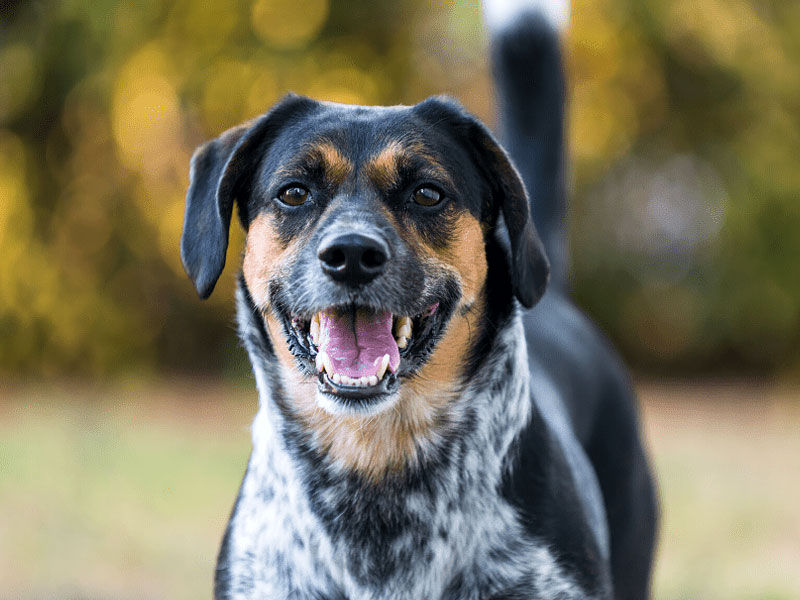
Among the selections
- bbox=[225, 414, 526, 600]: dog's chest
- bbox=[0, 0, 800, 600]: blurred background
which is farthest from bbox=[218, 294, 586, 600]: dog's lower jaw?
bbox=[0, 0, 800, 600]: blurred background

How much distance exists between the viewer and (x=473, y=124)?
9.66 feet

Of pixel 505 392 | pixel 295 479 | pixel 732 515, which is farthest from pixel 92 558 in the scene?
pixel 732 515

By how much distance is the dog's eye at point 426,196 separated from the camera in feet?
9.27

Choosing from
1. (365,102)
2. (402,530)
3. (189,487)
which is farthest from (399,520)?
(365,102)

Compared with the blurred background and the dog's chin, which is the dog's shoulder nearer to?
the dog's chin

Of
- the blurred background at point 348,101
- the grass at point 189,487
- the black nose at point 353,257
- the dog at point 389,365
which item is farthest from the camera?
the blurred background at point 348,101

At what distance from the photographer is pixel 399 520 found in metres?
2.74

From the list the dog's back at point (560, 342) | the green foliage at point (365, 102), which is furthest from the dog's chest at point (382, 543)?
the green foliage at point (365, 102)

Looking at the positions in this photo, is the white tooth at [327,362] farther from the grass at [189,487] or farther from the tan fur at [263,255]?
the grass at [189,487]

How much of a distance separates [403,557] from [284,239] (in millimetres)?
915

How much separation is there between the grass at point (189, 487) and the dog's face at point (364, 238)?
87.8 inches

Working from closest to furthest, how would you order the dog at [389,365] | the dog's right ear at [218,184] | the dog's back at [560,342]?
the dog at [389,365]
the dog's right ear at [218,184]
the dog's back at [560,342]

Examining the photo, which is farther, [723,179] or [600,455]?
[723,179]

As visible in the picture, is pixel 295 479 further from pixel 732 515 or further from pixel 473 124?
pixel 732 515
